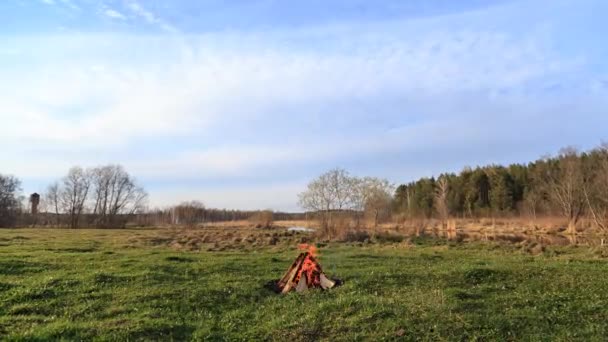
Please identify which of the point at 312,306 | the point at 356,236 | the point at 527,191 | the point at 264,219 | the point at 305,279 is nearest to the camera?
the point at 312,306

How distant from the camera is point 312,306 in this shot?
8688 millimetres

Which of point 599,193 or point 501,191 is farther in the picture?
point 501,191

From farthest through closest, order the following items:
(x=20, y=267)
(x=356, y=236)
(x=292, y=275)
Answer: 1. (x=356, y=236)
2. (x=20, y=267)
3. (x=292, y=275)

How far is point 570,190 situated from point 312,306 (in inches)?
1852

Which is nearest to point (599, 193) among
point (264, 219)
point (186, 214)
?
point (264, 219)

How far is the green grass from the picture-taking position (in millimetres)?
7180

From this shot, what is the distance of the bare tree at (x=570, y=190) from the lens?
4759 cm

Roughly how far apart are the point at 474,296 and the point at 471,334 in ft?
8.28

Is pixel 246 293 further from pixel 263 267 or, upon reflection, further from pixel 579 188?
pixel 579 188

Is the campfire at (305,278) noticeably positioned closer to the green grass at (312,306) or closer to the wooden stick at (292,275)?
the wooden stick at (292,275)

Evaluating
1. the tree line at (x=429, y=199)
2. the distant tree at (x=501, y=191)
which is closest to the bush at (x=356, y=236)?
the tree line at (x=429, y=199)

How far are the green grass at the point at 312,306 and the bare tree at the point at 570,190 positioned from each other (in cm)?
3858

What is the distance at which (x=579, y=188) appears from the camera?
47.8 m

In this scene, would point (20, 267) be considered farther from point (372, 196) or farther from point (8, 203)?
point (8, 203)
